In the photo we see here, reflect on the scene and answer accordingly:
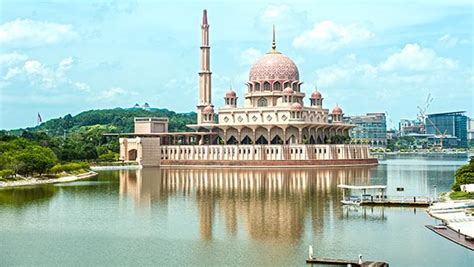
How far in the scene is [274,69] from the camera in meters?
82.1

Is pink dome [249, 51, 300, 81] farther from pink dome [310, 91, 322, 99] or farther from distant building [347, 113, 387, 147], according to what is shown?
distant building [347, 113, 387, 147]

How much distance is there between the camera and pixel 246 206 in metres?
37.3

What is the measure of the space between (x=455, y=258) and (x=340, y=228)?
6.86 m

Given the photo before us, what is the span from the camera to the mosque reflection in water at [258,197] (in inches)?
1208

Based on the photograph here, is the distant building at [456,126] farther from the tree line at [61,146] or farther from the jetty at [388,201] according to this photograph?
the jetty at [388,201]

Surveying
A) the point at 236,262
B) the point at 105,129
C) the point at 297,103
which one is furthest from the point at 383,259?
the point at 105,129

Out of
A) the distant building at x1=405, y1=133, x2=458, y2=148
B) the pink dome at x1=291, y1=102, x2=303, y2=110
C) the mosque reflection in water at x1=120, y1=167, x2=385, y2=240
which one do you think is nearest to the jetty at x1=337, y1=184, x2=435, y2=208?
the mosque reflection in water at x1=120, y1=167, x2=385, y2=240

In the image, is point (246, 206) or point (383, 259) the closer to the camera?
point (383, 259)

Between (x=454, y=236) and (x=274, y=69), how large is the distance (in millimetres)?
56352

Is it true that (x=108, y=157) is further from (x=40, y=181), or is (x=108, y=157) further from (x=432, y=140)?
(x=432, y=140)

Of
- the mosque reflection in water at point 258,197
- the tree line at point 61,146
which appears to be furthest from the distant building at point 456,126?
the mosque reflection in water at point 258,197

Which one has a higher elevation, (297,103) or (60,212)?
(297,103)

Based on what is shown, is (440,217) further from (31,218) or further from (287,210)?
(31,218)

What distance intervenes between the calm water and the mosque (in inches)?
1081
